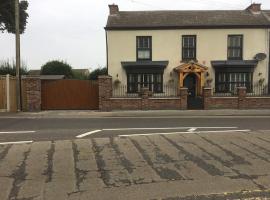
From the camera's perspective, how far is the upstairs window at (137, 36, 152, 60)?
32969 millimetres

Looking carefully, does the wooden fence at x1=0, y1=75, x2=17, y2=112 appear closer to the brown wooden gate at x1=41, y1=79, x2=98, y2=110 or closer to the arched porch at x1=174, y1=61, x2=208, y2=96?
the brown wooden gate at x1=41, y1=79, x2=98, y2=110

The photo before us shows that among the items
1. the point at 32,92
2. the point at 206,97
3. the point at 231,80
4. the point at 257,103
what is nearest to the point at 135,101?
the point at 206,97

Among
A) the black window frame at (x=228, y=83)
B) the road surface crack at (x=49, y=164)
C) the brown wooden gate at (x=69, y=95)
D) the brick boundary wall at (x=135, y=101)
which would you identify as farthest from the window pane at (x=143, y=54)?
the road surface crack at (x=49, y=164)

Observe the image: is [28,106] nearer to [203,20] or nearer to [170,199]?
[203,20]

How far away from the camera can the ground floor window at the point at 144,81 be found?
3300cm

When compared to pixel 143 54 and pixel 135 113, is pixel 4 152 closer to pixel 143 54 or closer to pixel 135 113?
pixel 135 113

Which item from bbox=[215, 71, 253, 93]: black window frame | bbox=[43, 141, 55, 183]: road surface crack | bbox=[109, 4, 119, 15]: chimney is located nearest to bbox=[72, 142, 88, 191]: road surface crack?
bbox=[43, 141, 55, 183]: road surface crack

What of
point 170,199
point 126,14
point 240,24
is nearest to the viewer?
point 170,199

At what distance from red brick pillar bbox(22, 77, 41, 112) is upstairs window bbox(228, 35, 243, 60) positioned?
14.2 meters

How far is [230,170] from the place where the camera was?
8.85 m

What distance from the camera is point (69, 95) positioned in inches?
1045

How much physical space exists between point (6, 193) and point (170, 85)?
26.2m

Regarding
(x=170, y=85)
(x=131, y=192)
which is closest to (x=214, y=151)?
(x=131, y=192)

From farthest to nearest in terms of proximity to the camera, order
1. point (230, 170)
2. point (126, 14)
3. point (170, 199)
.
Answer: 1. point (126, 14)
2. point (230, 170)
3. point (170, 199)
